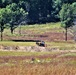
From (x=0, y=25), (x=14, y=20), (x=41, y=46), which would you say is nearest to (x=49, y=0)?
(x=14, y=20)

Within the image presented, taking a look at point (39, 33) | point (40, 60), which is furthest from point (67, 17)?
point (40, 60)

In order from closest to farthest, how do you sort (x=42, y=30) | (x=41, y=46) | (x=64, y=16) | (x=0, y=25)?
(x=41, y=46), (x=0, y=25), (x=64, y=16), (x=42, y=30)

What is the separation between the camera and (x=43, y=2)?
19362 centimetres

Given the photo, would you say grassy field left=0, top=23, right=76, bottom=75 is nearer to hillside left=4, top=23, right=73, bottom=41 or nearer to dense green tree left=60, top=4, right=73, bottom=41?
hillside left=4, top=23, right=73, bottom=41

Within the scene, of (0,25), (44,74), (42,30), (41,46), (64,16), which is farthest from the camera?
(42,30)

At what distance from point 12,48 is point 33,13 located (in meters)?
114

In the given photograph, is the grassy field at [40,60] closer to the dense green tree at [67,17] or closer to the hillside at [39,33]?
the hillside at [39,33]

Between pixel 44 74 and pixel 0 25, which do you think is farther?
pixel 0 25

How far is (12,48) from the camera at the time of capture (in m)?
73.5

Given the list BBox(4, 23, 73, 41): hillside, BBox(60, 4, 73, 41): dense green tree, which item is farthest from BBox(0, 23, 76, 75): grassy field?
BBox(60, 4, 73, 41): dense green tree

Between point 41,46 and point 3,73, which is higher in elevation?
point 3,73

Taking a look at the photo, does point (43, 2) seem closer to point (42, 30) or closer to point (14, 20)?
point (42, 30)

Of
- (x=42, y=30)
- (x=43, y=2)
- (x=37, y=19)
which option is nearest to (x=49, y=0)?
(x=43, y=2)

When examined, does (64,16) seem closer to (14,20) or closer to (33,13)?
(14,20)
